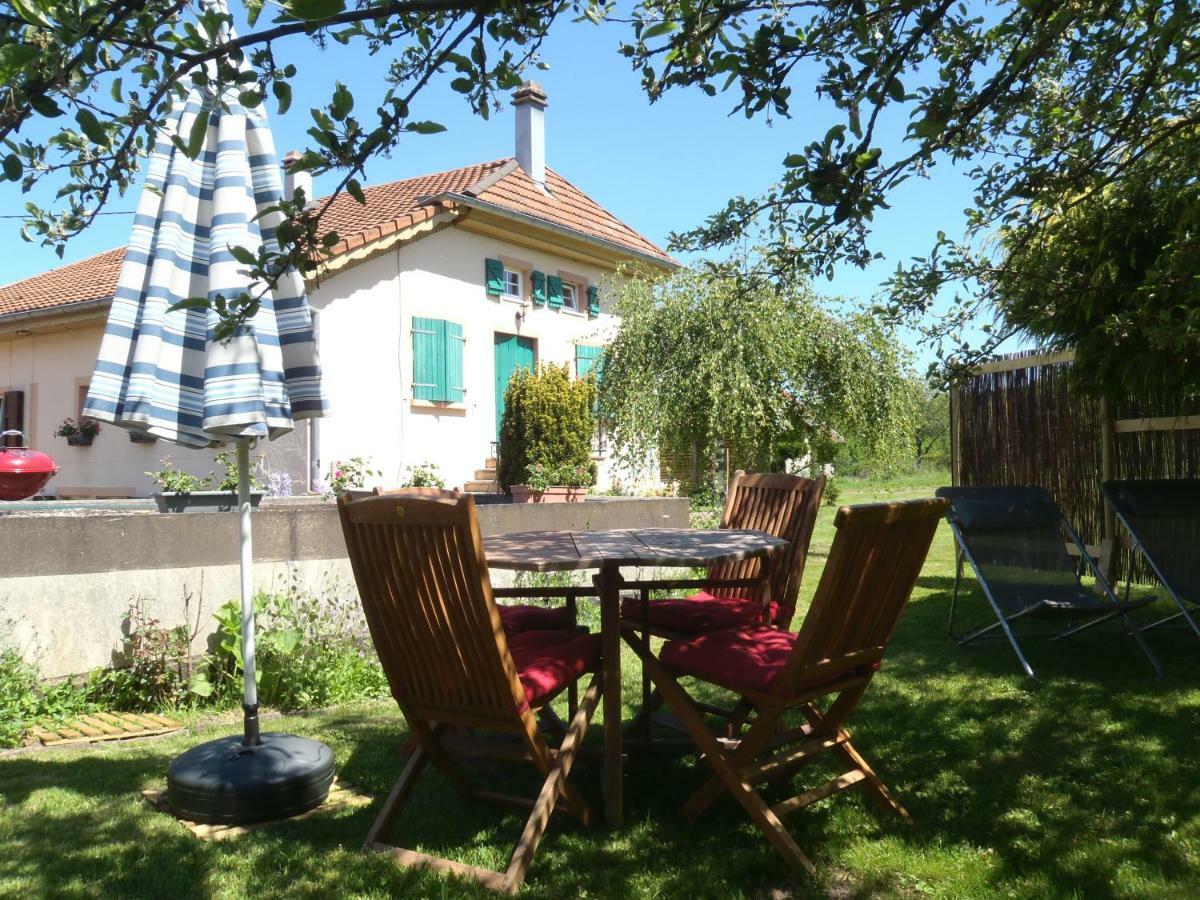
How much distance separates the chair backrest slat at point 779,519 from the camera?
4.24 m

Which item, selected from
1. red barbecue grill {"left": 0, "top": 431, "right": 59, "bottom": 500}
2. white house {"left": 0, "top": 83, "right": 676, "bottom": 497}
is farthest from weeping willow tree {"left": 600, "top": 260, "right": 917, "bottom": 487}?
red barbecue grill {"left": 0, "top": 431, "right": 59, "bottom": 500}

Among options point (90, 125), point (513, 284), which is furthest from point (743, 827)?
point (513, 284)

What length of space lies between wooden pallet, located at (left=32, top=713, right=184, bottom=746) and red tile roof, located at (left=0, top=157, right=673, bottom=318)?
24.1 ft

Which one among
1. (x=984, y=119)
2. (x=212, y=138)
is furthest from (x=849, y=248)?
(x=212, y=138)

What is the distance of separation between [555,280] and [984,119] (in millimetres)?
9741

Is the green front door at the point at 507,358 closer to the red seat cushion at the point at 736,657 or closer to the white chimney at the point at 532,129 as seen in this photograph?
the white chimney at the point at 532,129

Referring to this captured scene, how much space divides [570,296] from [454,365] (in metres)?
3.12

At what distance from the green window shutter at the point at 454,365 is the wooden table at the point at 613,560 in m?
8.98

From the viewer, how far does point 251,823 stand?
3195mm

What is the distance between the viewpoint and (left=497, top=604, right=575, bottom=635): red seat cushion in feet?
12.8

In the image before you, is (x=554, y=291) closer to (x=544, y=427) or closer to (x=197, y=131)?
(x=544, y=427)

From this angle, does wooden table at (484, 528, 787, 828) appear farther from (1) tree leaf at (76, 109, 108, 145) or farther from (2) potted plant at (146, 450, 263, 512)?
(2) potted plant at (146, 450, 263, 512)

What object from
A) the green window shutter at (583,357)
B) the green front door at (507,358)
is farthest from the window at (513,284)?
the green window shutter at (583,357)

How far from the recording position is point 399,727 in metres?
4.37
